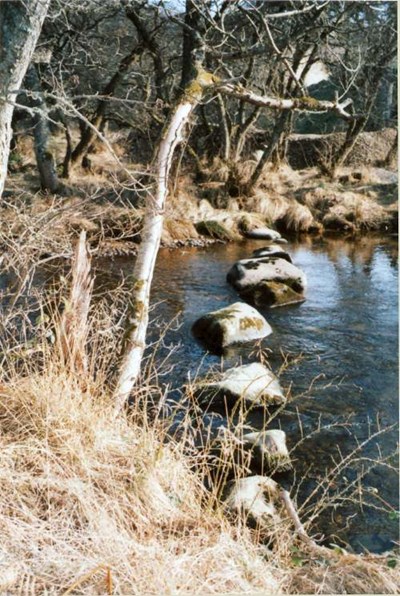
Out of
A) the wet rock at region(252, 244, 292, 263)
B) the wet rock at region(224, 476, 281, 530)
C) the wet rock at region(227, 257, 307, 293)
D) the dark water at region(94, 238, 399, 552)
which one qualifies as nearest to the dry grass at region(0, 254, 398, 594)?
the wet rock at region(224, 476, 281, 530)

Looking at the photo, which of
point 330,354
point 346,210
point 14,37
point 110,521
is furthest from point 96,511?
point 346,210

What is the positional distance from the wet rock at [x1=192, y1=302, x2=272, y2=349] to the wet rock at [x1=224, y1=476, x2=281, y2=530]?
2.78 meters

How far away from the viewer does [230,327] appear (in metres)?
6.30

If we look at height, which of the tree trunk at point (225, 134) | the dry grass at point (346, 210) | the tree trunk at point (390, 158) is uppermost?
the tree trunk at point (225, 134)

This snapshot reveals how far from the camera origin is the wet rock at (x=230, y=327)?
6.19 metres

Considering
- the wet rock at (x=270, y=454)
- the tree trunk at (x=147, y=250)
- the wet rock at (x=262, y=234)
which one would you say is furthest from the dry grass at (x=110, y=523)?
the wet rock at (x=262, y=234)

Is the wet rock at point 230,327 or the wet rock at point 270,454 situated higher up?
the wet rock at point 230,327

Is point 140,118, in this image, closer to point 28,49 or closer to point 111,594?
point 28,49

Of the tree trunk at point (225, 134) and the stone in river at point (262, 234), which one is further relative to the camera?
the tree trunk at point (225, 134)

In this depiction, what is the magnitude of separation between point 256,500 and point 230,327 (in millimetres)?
3169

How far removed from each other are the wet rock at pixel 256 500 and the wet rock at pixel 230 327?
2776 mm

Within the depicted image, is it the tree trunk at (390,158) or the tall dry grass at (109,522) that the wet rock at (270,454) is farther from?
the tree trunk at (390,158)

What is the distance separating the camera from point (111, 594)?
1991mm

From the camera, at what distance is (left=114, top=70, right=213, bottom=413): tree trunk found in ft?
11.6
